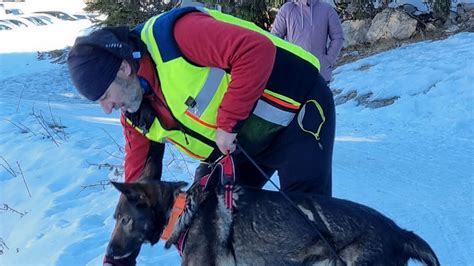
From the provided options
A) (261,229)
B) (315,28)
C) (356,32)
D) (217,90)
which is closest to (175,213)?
(261,229)

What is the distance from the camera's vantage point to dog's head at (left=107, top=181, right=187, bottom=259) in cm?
255

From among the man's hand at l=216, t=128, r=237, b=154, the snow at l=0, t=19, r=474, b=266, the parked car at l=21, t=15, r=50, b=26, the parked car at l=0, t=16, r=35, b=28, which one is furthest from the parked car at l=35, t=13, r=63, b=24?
the man's hand at l=216, t=128, r=237, b=154

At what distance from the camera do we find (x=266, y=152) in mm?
2703

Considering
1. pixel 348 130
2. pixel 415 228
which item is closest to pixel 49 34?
pixel 348 130

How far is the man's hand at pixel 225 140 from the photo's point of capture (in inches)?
93.0

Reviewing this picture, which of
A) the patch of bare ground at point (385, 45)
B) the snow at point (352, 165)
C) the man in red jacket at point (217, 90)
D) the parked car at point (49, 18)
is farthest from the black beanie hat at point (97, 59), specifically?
the parked car at point (49, 18)

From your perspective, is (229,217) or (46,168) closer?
(229,217)

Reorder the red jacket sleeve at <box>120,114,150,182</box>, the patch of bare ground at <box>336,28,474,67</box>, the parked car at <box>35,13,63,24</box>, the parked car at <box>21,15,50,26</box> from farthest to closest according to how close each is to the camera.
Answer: the parked car at <box>35,13,63,24</box>
the parked car at <box>21,15,50,26</box>
the patch of bare ground at <box>336,28,474,67</box>
the red jacket sleeve at <box>120,114,150,182</box>

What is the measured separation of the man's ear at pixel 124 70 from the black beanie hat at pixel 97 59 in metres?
0.02

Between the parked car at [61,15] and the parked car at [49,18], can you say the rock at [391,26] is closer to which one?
the parked car at [49,18]

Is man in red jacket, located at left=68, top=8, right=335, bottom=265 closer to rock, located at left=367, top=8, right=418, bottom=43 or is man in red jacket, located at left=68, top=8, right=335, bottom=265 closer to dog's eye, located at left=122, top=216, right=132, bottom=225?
dog's eye, located at left=122, top=216, right=132, bottom=225

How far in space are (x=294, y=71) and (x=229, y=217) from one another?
2.49ft

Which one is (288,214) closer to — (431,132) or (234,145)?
(234,145)

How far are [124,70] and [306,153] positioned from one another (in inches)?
37.2
